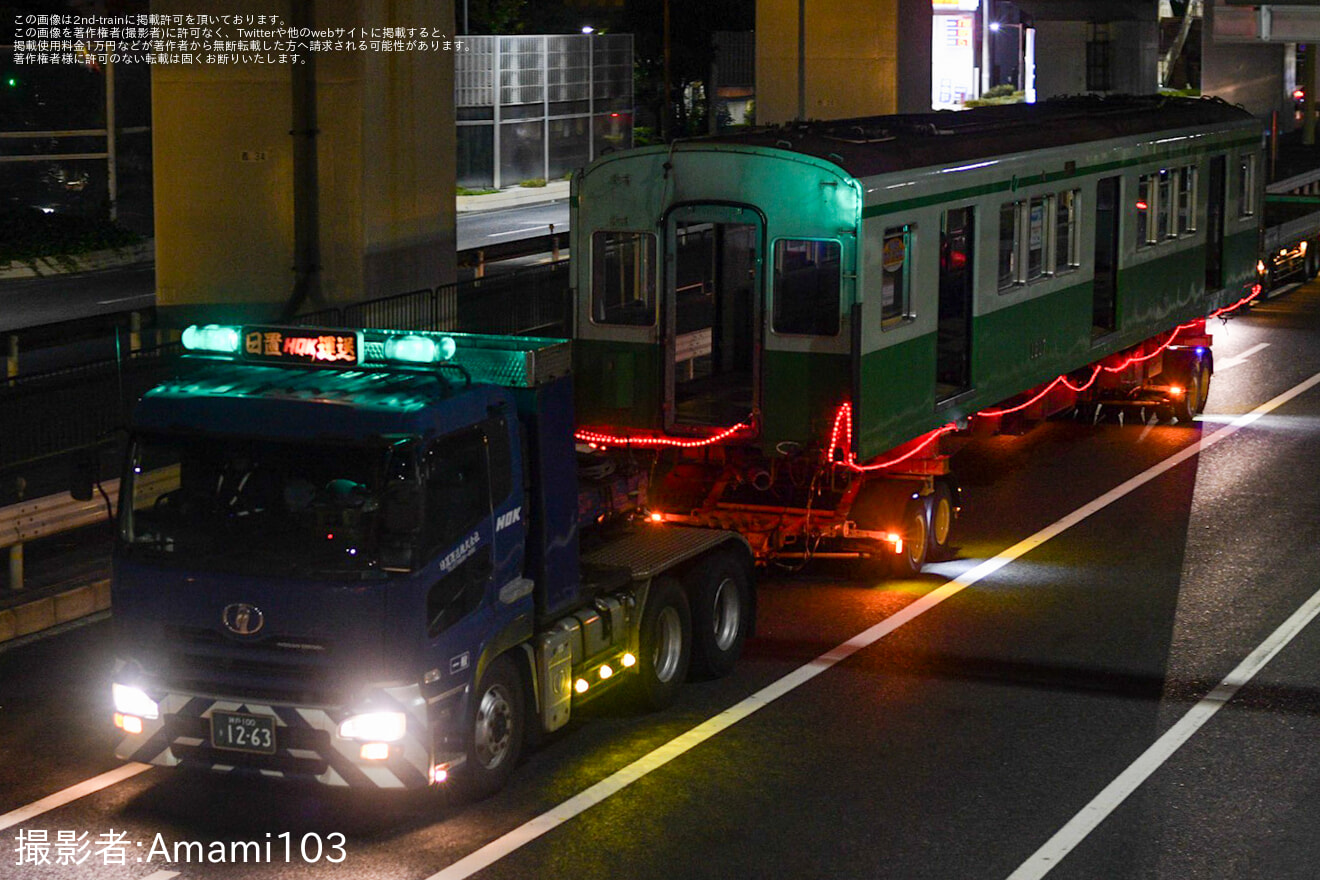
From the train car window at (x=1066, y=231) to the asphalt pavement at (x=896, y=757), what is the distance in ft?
11.0

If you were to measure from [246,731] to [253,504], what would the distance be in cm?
108

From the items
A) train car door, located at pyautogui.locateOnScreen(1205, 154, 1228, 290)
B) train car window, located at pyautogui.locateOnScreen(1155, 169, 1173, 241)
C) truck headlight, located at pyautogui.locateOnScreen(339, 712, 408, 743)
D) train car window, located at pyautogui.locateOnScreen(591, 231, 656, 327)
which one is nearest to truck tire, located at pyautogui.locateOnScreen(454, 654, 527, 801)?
truck headlight, located at pyautogui.locateOnScreen(339, 712, 408, 743)

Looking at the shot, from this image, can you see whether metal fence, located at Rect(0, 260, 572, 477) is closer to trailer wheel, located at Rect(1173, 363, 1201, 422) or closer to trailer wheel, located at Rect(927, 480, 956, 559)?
trailer wheel, located at Rect(927, 480, 956, 559)

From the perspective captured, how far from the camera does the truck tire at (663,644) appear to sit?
11.2 m

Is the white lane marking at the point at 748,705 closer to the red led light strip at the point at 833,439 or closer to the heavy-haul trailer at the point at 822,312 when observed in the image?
the heavy-haul trailer at the point at 822,312

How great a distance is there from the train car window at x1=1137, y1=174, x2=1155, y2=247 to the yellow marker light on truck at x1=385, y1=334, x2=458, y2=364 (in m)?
12.1

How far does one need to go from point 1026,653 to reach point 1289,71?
57575mm

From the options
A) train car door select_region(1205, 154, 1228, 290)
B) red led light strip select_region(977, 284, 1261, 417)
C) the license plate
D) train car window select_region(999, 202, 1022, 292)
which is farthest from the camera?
train car door select_region(1205, 154, 1228, 290)

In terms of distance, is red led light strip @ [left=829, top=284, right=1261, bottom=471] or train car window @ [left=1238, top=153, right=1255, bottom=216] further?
train car window @ [left=1238, top=153, right=1255, bottom=216]

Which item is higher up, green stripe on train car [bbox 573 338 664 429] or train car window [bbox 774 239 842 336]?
train car window [bbox 774 239 842 336]

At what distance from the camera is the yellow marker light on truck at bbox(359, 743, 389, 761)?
9.03m

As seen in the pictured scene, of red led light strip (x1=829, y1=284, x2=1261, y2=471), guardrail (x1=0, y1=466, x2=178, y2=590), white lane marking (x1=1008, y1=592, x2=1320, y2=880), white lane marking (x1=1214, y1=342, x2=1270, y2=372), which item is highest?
red led light strip (x1=829, y1=284, x2=1261, y2=471)

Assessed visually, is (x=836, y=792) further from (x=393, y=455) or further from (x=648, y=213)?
(x=648, y=213)

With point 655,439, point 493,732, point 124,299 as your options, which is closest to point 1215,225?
point 655,439
